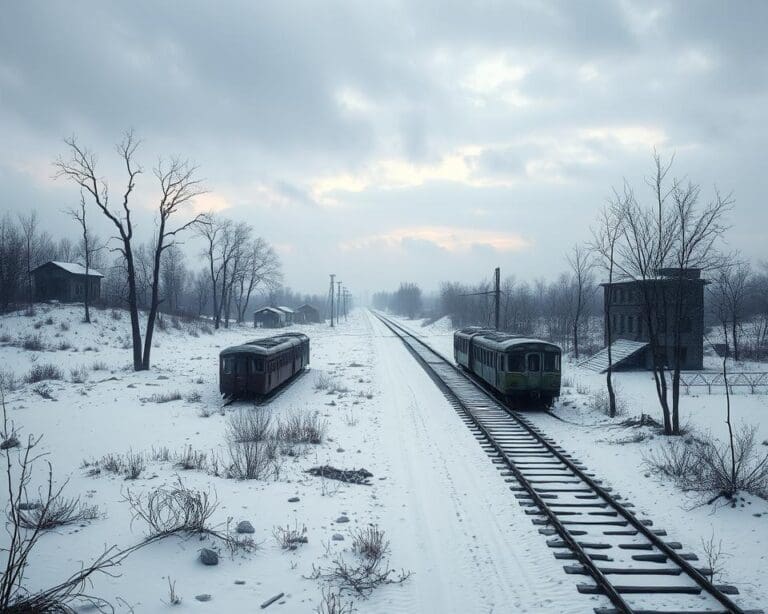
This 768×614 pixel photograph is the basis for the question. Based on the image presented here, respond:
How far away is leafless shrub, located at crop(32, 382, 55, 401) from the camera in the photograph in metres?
18.3

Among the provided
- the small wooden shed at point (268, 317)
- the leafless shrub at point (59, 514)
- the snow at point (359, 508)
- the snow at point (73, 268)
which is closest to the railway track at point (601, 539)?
the snow at point (359, 508)

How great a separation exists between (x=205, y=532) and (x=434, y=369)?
76.8 feet

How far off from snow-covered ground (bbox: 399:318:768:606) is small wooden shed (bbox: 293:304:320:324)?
67947 millimetres

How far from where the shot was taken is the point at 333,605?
5.77 metres

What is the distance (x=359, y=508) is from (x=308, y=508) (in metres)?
0.96

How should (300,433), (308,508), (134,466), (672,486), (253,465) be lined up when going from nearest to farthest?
(308,508) < (134,466) < (672,486) < (253,465) < (300,433)

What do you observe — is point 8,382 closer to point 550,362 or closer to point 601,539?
point 550,362

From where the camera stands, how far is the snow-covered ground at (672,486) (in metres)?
7.56

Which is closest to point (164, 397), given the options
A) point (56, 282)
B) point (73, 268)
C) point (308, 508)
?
point (308, 508)

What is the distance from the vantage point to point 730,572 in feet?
23.3

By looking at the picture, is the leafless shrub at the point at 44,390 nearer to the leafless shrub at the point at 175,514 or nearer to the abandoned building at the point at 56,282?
the leafless shrub at the point at 175,514

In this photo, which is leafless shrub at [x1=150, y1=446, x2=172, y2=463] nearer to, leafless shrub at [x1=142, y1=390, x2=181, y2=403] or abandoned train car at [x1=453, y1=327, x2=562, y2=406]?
leafless shrub at [x1=142, y1=390, x2=181, y2=403]

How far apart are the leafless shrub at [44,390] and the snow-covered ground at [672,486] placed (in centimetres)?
1823

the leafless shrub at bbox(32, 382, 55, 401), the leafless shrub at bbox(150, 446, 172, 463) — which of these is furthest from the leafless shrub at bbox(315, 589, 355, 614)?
the leafless shrub at bbox(32, 382, 55, 401)
